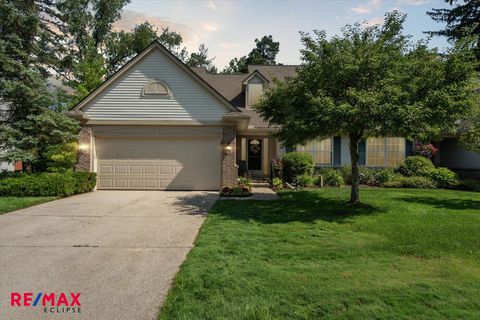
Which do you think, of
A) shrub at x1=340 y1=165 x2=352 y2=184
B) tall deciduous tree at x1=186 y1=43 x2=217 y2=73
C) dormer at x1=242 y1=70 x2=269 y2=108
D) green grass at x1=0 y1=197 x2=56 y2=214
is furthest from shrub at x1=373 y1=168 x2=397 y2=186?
tall deciduous tree at x1=186 y1=43 x2=217 y2=73

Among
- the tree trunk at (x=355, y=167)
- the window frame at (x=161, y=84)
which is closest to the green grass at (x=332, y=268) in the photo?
the tree trunk at (x=355, y=167)

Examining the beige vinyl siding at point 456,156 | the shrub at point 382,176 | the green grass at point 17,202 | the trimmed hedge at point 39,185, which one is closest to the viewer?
the green grass at point 17,202

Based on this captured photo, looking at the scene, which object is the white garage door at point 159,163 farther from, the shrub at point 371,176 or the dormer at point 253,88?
the shrub at point 371,176

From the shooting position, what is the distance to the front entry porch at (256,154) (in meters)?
17.6

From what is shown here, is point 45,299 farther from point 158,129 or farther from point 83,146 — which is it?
point 83,146

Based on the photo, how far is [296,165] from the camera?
574 inches

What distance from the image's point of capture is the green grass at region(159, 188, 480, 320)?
10.2 ft

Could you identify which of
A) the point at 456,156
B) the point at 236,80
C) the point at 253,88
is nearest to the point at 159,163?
the point at 253,88

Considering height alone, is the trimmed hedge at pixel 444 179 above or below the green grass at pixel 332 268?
above

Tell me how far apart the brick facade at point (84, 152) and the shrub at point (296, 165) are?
9664 mm

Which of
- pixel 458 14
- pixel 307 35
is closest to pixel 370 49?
pixel 307 35

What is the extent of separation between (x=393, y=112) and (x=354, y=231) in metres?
3.10

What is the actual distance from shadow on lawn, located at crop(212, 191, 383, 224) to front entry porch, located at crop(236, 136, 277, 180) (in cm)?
708

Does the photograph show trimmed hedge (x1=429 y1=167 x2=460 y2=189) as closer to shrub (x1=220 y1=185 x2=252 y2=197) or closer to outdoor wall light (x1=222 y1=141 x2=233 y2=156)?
shrub (x1=220 y1=185 x2=252 y2=197)
